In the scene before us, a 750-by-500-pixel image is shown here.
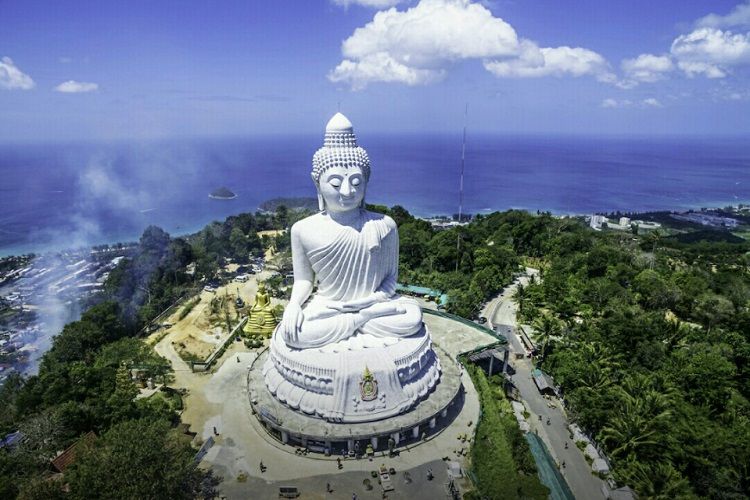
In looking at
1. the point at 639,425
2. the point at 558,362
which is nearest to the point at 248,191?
the point at 558,362

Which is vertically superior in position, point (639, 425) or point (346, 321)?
point (346, 321)

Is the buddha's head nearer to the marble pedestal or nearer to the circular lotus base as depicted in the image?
the marble pedestal

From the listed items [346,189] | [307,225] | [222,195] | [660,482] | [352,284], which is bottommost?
[222,195]

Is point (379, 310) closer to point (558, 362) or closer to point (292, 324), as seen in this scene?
point (292, 324)

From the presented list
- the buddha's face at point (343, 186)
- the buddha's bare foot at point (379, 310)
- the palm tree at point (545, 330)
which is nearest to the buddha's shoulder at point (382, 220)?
the buddha's face at point (343, 186)

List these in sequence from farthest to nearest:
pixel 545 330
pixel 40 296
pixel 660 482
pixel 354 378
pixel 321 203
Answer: pixel 40 296
pixel 545 330
pixel 321 203
pixel 354 378
pixel 660 482

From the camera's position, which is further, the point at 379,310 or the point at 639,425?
the point at 379,310

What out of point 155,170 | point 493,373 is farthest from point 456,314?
point 155,170
